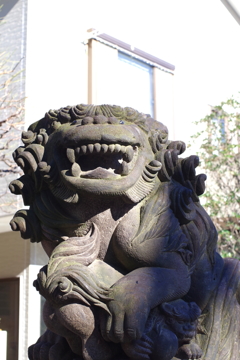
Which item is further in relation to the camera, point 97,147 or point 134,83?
point 134,83

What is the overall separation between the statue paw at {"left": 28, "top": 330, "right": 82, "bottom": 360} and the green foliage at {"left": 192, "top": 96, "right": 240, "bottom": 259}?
5.07 m

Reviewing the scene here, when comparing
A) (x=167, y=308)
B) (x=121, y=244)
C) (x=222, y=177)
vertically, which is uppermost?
(x=222, y=177)

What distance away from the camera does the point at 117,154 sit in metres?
2.44

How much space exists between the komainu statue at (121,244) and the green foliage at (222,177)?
492cm

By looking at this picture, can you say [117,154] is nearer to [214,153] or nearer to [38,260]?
[38,260]

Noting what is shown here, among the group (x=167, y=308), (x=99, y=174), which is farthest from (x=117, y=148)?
(x=167, y=308)

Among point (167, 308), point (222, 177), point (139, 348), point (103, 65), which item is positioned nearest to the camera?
point (139, 348)

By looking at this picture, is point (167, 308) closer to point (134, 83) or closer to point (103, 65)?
point (103, 65)

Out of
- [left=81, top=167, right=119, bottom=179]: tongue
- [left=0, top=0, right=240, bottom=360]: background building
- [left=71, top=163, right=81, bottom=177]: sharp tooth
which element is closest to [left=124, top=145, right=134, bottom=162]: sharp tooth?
[left=81, top=167, right=119, bottom=179]: tongue

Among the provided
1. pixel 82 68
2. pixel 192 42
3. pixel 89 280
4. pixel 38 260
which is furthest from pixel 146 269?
pixel 192 42

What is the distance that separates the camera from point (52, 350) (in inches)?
96.6

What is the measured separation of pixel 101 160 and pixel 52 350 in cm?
95

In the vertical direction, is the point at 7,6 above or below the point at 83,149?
above

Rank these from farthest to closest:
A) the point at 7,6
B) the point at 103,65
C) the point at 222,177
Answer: the point at 222,177 → the point at 103,65 → the point at 7,6
